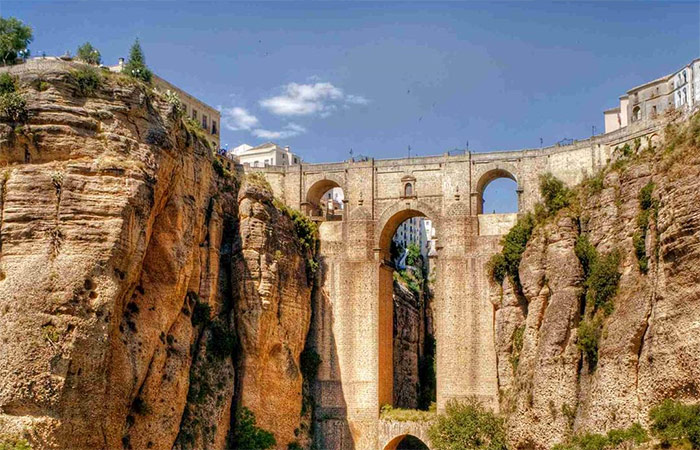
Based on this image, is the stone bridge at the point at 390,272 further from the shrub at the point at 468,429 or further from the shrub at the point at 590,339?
the shrub at the point at 590,339

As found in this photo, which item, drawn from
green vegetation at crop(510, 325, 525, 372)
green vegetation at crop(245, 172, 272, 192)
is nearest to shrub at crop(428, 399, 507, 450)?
green vegetation at crop(510, 325, 525, 372)

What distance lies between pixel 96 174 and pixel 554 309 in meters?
22.3

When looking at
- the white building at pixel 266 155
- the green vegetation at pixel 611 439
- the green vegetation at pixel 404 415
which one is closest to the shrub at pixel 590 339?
the green vegetation at pixel 611 439

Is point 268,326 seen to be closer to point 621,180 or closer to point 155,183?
point 155,183

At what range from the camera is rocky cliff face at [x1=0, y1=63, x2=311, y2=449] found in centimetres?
3916

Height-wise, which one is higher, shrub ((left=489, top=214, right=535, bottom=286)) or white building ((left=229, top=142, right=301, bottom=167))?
white building ((left=229, top=142, right=301, bottom=167))

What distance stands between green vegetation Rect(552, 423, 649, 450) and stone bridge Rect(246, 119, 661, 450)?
806cm

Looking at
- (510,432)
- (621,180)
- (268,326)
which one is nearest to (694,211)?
(621,180)

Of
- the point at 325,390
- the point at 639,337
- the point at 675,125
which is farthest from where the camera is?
the point at 325,390

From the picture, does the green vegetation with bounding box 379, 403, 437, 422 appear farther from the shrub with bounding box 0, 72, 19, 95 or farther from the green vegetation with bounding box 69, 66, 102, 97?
the shrub with bounding box 0, 72, 19, 95

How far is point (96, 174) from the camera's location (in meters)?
42.1

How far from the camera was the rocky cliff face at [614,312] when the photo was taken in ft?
142

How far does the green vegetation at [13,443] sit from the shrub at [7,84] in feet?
45.1

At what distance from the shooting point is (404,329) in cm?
6581
